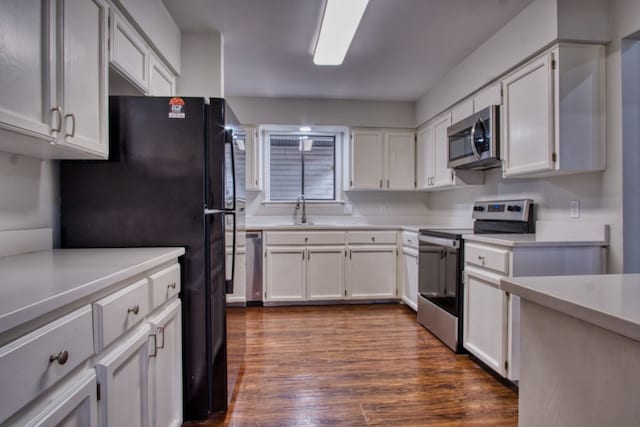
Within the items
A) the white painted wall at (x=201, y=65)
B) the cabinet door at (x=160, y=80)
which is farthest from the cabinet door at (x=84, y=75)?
the white painted wall at (x=201, y=65)

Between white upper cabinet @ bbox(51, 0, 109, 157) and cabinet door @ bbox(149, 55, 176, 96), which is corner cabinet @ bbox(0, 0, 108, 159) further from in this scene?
cabinet door @ bbox(149, 55, 176, 96)

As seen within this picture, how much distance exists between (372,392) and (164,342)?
1233mm

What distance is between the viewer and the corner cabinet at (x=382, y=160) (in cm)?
405

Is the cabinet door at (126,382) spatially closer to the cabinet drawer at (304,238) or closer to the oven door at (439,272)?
the oven door at (439,272)

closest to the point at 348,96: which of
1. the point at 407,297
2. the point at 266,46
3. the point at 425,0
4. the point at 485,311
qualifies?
the point at 266,46

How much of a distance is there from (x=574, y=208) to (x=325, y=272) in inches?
90.6

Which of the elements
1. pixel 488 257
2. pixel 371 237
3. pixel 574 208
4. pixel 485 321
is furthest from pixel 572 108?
pixel 371 237

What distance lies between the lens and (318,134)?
14.6ft

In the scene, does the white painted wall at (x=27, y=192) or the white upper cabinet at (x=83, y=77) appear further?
the white painted wall at (x=27, y=192)

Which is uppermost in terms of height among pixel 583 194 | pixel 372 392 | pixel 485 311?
pixel 583 194

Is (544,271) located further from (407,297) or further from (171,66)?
(171,66)

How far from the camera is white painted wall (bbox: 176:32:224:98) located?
2547 millimetres

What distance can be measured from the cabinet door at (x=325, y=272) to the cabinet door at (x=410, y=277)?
666mm

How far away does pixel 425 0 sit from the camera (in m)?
2.11
